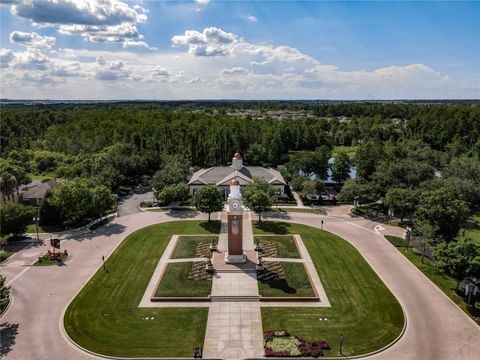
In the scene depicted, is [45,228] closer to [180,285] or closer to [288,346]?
[180,285]

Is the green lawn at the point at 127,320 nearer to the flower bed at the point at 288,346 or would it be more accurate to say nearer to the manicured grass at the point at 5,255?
the flower bed at the point at 288,346

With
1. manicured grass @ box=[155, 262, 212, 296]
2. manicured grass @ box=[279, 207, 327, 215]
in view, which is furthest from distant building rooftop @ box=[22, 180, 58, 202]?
manicured grass @ box=[279, 207, 327, 215]

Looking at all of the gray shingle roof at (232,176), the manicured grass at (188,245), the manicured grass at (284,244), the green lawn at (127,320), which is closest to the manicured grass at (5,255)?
the green lawn at (127,320)

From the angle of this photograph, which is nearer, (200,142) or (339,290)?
(339,290)

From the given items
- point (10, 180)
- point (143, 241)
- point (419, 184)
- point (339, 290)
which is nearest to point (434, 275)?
point (339, 290)

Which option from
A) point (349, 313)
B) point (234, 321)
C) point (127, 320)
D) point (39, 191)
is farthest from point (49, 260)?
point (349, 313)

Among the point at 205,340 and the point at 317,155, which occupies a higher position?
the point at 317,155

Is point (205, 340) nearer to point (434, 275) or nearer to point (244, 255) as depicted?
point (244, 255)
